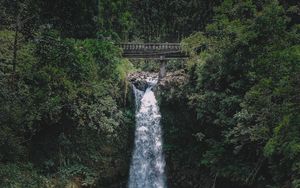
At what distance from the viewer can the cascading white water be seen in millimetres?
21922

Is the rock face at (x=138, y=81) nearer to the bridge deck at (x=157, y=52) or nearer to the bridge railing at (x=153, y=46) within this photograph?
the bridge deck at (x=157, y=52)

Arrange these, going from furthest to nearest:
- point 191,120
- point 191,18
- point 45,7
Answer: point 191,18
point 45,7
point 191,120

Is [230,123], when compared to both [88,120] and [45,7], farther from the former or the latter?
[45,7]

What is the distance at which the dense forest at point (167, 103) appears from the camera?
50.5 feet

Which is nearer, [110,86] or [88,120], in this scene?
[88,120]

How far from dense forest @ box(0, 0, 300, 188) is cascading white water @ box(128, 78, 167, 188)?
1.37 ft

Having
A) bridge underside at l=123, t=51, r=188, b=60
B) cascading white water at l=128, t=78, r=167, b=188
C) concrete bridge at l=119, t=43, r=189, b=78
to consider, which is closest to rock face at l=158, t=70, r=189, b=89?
cascading white water at l=128, t=78, r=167, b=188

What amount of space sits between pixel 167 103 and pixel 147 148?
2477 mm

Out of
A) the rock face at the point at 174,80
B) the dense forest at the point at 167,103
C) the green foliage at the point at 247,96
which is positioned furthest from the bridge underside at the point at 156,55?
the green foliage at the point at 247,96

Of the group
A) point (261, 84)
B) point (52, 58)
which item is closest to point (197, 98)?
point (261, 84)

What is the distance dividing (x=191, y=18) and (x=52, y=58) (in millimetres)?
22455

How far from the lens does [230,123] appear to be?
17.6 meters

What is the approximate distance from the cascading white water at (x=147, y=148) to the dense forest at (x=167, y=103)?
1.37ft

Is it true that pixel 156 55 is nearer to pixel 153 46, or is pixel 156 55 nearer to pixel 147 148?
pixel 153 46
